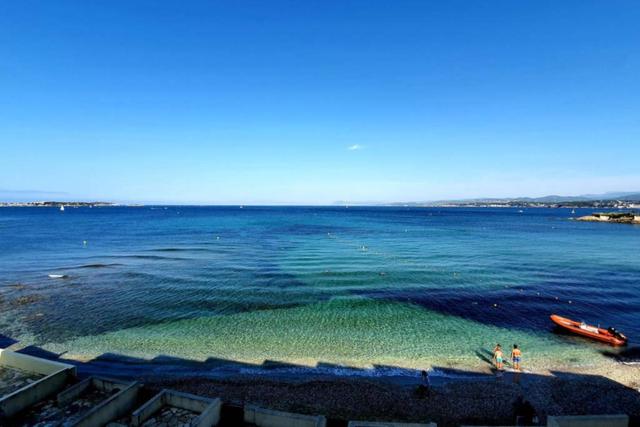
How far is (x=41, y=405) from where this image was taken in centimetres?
1079

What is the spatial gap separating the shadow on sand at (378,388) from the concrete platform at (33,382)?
2.23 metres

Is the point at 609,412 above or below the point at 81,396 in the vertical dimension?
below

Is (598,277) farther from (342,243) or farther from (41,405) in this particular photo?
(41,405)

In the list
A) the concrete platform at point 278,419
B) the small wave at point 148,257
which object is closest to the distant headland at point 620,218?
the small wave at point 148,257

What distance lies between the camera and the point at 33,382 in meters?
11.7

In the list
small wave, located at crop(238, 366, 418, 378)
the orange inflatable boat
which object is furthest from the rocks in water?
the orange inflatable boat

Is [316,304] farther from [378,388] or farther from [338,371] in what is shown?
[378,388]

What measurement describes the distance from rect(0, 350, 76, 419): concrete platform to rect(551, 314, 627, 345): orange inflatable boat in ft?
84.4

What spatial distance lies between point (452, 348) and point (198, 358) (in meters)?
13.7

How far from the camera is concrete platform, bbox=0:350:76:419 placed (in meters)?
10.1

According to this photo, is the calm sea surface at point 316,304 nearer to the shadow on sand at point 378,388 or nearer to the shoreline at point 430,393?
the shadow on sand at point 378,388

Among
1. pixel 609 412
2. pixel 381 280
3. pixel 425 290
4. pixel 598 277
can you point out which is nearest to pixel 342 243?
pixel 381 280

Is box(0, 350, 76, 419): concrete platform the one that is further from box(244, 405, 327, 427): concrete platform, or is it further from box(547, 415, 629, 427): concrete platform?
box(547, 415, 629, 427): concrete platform

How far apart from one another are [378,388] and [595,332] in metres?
14.7
